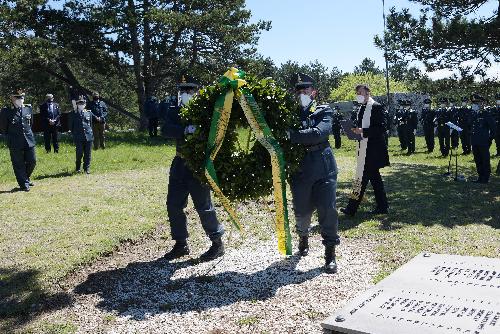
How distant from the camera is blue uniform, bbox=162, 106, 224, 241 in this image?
20.2 feet

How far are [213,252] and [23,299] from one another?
2.16 m

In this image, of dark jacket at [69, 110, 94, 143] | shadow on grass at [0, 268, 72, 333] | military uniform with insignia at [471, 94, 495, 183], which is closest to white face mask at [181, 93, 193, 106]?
shadow on grass at [0, 268, 72, 333]

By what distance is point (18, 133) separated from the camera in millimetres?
11320

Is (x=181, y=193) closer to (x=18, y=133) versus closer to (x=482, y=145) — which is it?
(x=18, y=133)

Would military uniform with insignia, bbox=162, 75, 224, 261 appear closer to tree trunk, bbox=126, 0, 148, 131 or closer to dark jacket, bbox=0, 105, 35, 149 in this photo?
dark jacket, bbox=0, 105, 35, 149

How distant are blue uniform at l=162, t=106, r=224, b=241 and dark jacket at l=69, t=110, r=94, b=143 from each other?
26.4 feet

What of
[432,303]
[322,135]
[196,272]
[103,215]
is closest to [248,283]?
[196,272]

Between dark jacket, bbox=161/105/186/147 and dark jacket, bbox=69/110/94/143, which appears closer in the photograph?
dark jacket, bbox=161/105/186/147

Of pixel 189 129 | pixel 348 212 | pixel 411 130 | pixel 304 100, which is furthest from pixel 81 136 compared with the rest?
pixel 411 130

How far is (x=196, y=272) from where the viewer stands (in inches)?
235

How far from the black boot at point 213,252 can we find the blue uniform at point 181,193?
7 centimetres

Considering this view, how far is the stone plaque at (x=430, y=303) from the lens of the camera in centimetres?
337

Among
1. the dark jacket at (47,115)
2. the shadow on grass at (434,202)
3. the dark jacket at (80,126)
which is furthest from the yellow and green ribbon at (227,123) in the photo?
the dark jacket at (47,115)

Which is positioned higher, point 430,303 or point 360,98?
point 360,98
